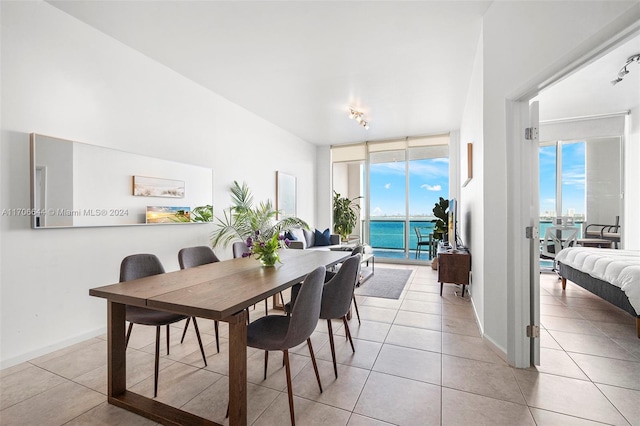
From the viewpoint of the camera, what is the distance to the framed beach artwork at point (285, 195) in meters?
5.62

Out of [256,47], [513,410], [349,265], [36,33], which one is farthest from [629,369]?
[36,33]

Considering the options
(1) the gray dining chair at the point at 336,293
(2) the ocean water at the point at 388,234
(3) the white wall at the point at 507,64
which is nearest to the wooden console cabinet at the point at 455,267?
(3) the white wall at the point at 507,64

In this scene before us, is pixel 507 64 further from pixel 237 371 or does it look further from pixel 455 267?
pixel 237 371

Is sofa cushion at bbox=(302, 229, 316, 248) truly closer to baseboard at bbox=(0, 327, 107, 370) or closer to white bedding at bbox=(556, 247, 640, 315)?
baseboard at bbox=(0, 327, 107, 370)

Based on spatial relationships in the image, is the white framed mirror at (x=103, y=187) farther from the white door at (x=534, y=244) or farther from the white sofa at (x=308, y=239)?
the white door at (x=534, y=244)

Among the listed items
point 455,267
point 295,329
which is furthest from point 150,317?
point 455,267

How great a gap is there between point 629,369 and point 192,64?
497 centimetres

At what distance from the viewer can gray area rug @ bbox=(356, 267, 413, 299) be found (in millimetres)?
4102

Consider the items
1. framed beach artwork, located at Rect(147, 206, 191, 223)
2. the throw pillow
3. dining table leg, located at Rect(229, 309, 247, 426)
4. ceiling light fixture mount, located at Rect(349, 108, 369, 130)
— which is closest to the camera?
dining table leg, located at Rect(229, 309, 247, 426)

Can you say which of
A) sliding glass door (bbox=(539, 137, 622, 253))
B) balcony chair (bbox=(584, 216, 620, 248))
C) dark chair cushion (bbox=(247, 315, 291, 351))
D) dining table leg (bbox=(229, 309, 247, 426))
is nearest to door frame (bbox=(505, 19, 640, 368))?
dark chair cushion (bbox=(247, 315, 291, 351))

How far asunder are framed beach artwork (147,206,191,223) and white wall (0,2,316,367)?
11 centimetres

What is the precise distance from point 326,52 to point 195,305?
9.38ft

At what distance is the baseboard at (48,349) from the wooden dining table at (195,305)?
113 centimetres

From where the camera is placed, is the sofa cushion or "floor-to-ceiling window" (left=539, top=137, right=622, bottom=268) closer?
"floor-to-ceiling window" (left=539, top=137, right=622, bottom=268)
